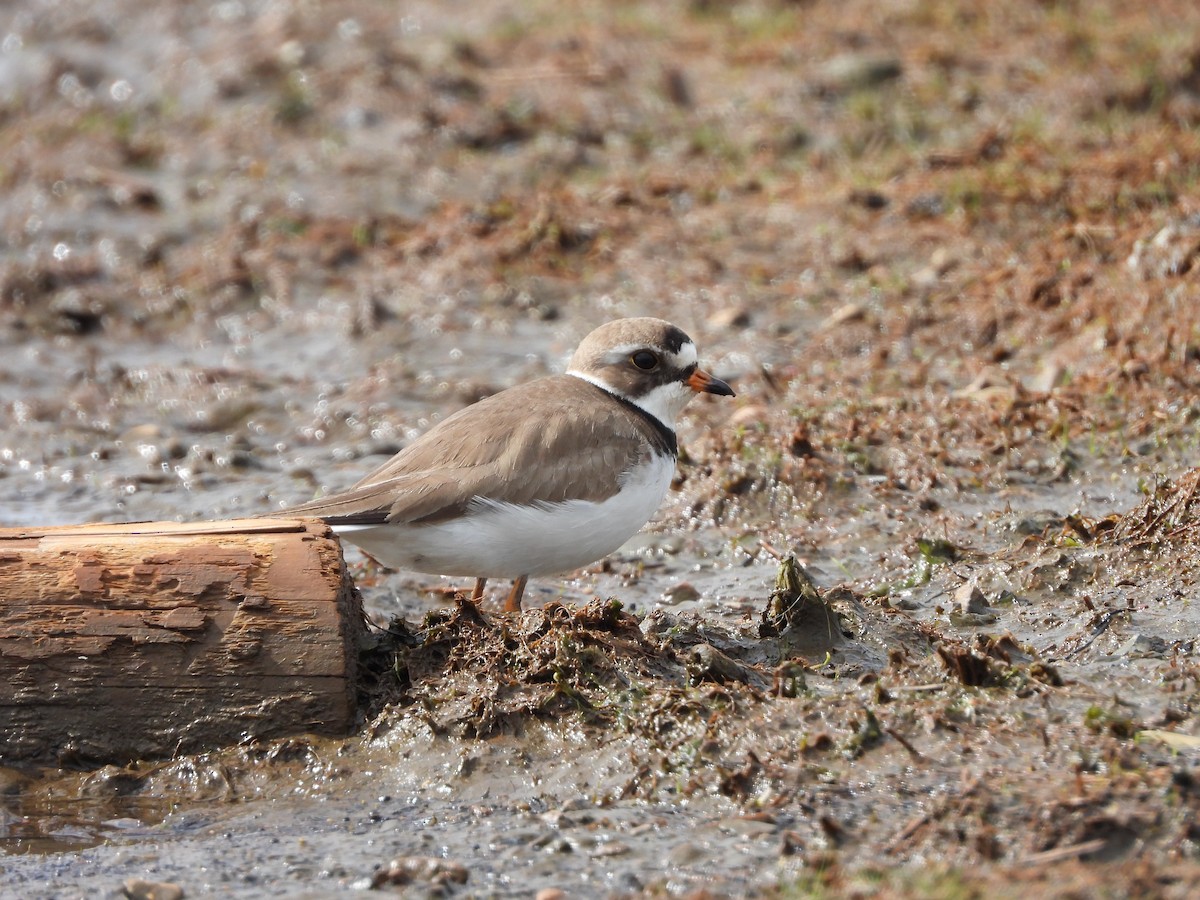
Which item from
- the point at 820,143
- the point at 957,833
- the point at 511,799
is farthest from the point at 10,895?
the point at 820,143

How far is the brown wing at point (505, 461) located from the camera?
6449 mm

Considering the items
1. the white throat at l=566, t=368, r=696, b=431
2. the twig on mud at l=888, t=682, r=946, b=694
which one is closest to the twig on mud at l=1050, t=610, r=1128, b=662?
the twig on mud at l=888, t=682, r=946, b=694

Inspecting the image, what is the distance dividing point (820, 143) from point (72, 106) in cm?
744

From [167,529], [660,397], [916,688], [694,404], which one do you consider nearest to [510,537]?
[660,397]

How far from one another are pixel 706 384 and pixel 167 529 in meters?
2.87

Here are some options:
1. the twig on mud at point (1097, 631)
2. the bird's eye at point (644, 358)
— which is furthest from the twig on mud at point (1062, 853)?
the bird's eye at point (644, 358)

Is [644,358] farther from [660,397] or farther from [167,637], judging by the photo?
[167,637]

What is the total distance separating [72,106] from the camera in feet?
49.4

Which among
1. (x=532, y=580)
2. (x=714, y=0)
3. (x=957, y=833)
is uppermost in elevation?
(x=714, y=0)

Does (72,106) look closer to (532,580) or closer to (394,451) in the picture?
(394,451)

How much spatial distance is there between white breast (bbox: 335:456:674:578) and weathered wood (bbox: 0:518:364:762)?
771 millimetres

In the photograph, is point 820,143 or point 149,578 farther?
point 820,143

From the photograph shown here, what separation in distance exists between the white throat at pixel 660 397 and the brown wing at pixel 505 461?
1.20 ft

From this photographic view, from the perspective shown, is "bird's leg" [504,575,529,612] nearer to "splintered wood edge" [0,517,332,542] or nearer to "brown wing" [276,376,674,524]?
"brown wing" [276,376,674,524]
